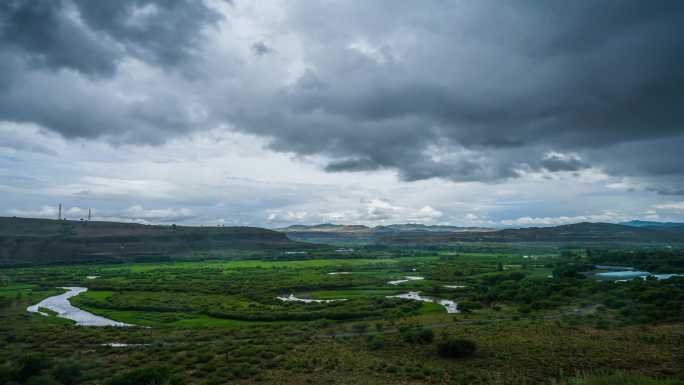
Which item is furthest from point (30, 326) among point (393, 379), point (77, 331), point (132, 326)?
point (393, 379)

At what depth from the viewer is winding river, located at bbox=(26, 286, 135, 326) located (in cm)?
5481

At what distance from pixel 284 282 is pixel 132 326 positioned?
149 ft

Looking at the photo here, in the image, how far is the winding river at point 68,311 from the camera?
54.8 m

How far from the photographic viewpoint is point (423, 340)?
37906mm

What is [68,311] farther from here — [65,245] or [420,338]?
[65,245]

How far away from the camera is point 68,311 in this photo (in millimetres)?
63438

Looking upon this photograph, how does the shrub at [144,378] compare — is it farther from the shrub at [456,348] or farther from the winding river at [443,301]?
the winding river at [443,301]

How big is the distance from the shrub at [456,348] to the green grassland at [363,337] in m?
0.68

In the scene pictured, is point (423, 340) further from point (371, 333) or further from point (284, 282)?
point (284, 282)

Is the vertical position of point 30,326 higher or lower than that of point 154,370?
lower

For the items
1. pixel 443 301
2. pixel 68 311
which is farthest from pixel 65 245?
pixel 443 301

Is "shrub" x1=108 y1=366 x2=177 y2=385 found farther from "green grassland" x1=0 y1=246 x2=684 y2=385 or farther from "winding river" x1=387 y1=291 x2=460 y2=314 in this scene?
"winding river" x1=387 y1=291 x2=460 y2=314

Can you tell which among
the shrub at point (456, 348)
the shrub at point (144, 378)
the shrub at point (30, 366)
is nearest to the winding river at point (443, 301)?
the shrub at point (456, 348)

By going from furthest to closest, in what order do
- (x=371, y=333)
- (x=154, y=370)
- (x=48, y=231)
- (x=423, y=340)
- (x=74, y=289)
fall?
(x=48, y=231)
(x=74, y=289)
(x=371, y=333)
(x=423, y=340)
(x=154, y=370)
